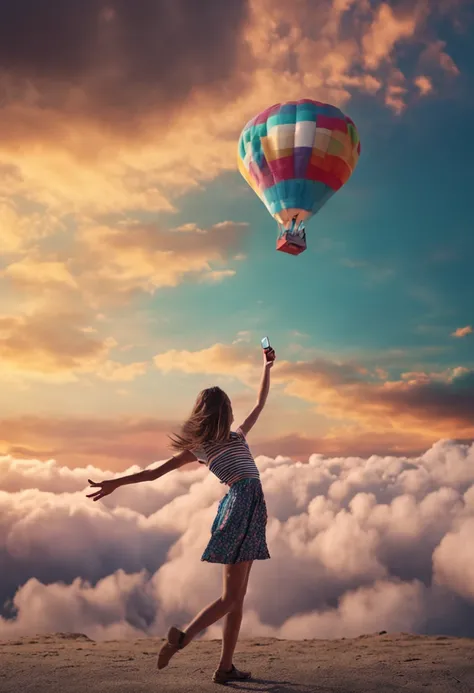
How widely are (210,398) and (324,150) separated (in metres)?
17.5

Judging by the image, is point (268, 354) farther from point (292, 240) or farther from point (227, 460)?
point (292, 240)

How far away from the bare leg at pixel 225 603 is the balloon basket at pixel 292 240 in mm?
17572

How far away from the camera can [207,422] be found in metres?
6.88

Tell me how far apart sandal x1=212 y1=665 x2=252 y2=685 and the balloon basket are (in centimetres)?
1750

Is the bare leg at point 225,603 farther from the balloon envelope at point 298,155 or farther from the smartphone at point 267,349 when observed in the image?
the balloon envelope at point 298,155

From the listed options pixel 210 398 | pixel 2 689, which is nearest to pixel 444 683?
pixel 210 398

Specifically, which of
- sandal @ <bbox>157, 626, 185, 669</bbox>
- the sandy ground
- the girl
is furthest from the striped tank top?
the sandy ground

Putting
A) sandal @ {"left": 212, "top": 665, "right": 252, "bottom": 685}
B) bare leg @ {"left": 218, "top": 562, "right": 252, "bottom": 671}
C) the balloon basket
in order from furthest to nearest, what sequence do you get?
the balloon basket < sandal @ {"left": 212, "top": 665, "right": 252, "bottom": 685} < bare leg @ {"left": 218, "top": 562, "right": 252, "bottom": 671}

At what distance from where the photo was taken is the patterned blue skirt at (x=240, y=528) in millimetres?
6824

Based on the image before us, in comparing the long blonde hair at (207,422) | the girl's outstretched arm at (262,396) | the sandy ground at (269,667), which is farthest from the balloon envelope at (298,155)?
the long blonde hair at (207,422)

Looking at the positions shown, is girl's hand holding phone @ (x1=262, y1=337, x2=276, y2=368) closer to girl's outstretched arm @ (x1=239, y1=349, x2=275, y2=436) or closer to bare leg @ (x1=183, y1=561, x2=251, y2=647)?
girl's outstretched arm @ (x1=239, y1=349, x2=275, y2=436)

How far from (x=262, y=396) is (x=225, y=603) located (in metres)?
2.32

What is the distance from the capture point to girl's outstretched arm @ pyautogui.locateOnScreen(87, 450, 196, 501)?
6.97 meters

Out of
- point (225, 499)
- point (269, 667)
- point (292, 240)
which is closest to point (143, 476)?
point (225, 499)
